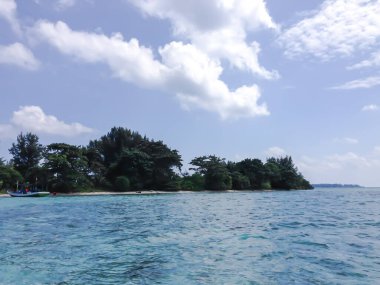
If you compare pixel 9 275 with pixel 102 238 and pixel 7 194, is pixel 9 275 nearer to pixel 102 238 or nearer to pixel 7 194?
pixel 102 238

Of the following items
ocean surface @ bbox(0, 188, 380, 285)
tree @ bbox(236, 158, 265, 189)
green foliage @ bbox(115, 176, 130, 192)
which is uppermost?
tree @ bbox(236, 158, 265, 189)

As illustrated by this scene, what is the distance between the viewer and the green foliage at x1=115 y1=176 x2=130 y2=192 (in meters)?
60.3

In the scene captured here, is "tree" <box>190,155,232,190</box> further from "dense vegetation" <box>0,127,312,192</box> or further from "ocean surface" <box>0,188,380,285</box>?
"ocean surface" <box>0,188,380,285</box>

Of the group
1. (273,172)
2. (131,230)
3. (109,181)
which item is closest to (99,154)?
(109,181)

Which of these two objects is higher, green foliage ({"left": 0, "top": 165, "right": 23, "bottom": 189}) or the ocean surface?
green foliage ({"left": 0, "top": 165, "right": 23, "bottom": 189})

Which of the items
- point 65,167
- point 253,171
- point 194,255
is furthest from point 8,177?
point 194,255

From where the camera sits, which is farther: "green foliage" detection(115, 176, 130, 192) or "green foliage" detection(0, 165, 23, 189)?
"green foliage" detection(115, 176, 130, 192)

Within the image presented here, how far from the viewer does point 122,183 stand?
60.3 m

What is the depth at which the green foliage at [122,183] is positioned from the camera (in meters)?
60.3

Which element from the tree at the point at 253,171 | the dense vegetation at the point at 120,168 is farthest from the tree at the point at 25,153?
the tree at the point at 253,171

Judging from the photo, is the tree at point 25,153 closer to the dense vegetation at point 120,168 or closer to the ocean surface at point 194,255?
the dense vegetation at point 120,168

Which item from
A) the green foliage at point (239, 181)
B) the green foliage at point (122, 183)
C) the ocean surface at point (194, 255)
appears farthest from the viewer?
the green foliage at point (239, 181)

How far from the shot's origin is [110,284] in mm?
6621

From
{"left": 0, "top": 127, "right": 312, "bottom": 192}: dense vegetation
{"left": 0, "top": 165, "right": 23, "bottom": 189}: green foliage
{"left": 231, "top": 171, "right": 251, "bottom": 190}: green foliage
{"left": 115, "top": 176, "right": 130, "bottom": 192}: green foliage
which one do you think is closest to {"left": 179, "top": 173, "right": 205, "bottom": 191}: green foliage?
{"left": 0, "top": 127, "right": 312, "bottom": 192}: dense vegetation
